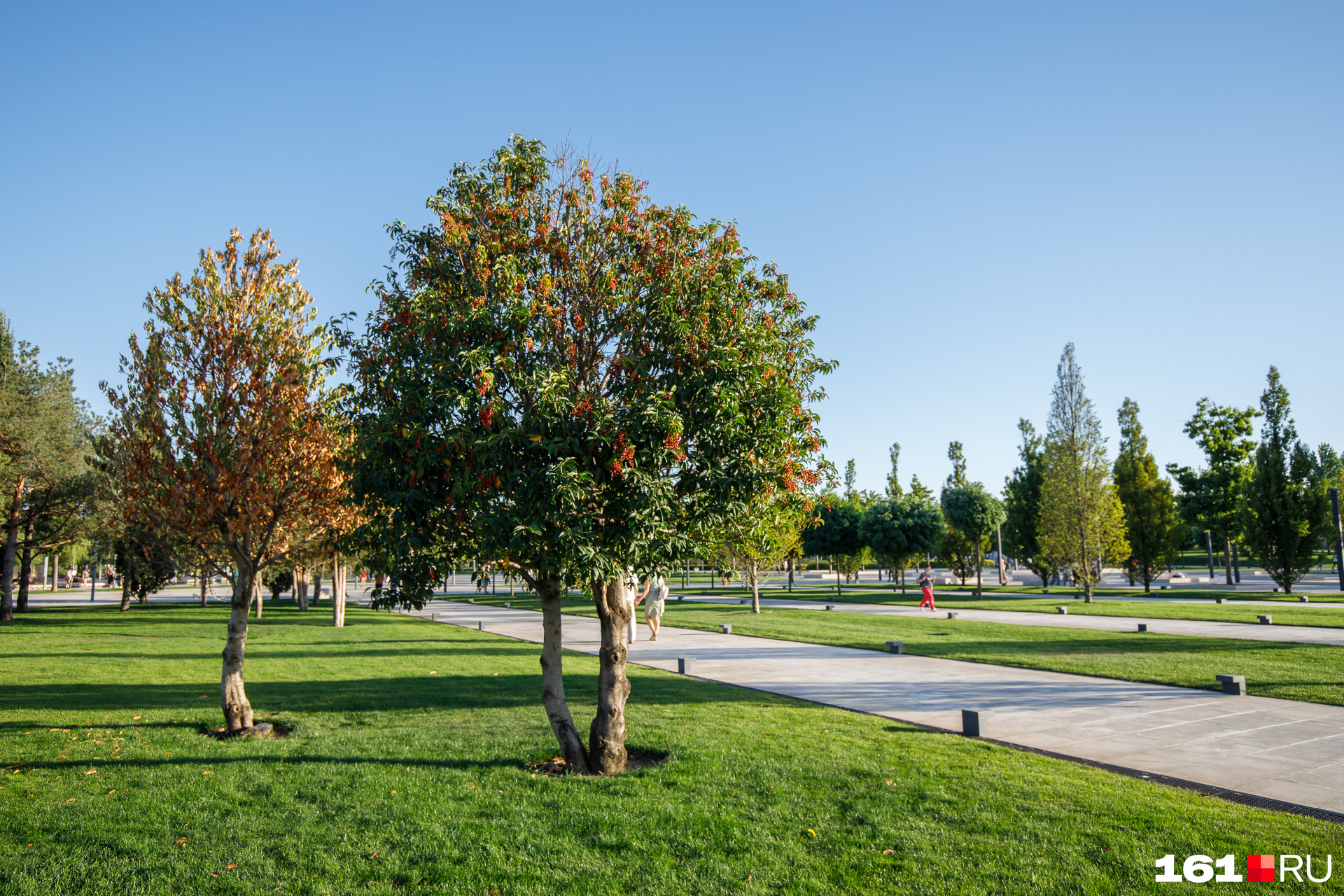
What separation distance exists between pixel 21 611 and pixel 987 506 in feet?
161

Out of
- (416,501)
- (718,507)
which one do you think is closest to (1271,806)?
(718,507)

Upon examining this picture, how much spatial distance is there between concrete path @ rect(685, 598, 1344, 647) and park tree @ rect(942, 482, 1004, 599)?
52.6 feet

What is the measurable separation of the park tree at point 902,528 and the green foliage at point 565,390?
1510 inches

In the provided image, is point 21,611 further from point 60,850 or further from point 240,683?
point 60,850

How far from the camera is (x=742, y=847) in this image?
576 cm

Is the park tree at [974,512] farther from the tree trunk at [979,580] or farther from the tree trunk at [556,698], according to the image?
the tree trunk at [556,698]

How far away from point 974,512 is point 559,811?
152 ft

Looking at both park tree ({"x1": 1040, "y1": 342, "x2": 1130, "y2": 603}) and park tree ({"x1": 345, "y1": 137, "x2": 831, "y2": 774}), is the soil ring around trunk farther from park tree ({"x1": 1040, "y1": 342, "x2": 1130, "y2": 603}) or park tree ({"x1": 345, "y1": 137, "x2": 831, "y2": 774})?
park tree ({"x1": 1040, "y1": 342, "x2": 1130, "y2": 603})

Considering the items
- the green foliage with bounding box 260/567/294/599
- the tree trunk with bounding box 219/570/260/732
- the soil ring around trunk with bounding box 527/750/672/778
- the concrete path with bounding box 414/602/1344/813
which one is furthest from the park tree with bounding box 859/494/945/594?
the tree trunk with bounding box 219/570/260/732

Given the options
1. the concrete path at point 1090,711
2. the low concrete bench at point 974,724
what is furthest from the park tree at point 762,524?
the concrete path at point 1090,711

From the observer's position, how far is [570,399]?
7078mm

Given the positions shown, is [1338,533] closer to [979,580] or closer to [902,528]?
[979,580]

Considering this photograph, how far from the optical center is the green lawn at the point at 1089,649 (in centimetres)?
1283

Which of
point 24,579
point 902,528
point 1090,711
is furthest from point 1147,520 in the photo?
point 24,579
